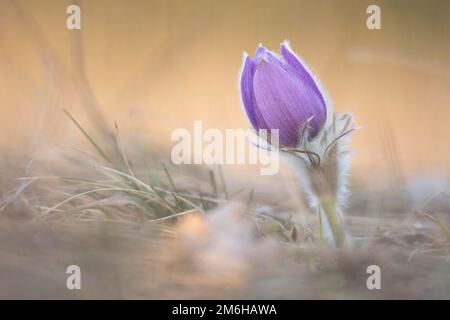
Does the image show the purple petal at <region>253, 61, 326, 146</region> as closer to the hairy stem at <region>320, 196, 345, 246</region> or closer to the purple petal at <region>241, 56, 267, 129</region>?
the purple petal at <region>241, 56, 267, 129</region>

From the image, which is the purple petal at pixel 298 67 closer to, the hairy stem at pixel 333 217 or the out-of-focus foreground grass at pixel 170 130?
the out-of-focus foreground grass at pixel 170 130

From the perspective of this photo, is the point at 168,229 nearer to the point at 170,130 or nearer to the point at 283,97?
the point at 170,130

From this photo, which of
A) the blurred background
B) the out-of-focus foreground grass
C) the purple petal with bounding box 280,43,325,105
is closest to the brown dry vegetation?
the out-of-focus foreground grass

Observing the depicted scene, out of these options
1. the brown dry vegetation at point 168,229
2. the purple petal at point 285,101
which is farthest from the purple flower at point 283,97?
the brown dry vegetation at point 168,229

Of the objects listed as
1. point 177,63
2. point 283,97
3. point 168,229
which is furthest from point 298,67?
point 168,229

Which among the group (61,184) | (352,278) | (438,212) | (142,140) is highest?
(142,140)
